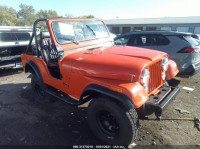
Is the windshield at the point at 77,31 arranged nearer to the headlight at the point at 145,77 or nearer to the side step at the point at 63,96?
the side step at the point at 63,96

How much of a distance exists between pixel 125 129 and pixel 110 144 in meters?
0.49

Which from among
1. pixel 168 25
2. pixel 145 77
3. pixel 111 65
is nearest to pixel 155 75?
pixel 145 77

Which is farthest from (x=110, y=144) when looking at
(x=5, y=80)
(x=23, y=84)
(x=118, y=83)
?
(x=5, y=80)

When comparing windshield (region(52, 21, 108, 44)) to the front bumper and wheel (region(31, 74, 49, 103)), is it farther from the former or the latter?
the front bumper

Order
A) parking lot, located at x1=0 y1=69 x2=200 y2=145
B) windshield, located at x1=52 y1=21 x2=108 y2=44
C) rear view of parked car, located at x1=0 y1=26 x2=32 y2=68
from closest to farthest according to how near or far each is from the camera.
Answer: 1. parking lot, located at x1=0 y1=69 x2=200 y2=145
2. windshield, located at x1=52 y1=21 x2=108 y2=44
3. rear view of parked car, located at x1=0 y1=26 x2=32 y2=68

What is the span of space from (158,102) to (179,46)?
10.3ft

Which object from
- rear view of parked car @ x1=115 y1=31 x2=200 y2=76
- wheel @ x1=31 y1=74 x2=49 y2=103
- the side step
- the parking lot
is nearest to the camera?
the parking lot

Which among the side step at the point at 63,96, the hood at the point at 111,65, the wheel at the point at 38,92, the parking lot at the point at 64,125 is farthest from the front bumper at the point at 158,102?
the wheel at the point at 38,92

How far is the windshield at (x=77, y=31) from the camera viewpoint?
2908 mm

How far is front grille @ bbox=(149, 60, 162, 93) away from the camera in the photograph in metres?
2.31

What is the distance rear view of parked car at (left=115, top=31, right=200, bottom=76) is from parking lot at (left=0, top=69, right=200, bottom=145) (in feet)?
2.65

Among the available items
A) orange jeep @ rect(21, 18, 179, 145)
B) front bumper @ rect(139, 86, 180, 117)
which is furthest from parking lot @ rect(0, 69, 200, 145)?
front bumper @ rect(139, 86, 180, 117)

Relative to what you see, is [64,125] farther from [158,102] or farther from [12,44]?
[12,44]

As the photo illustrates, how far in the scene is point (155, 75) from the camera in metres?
2.42
